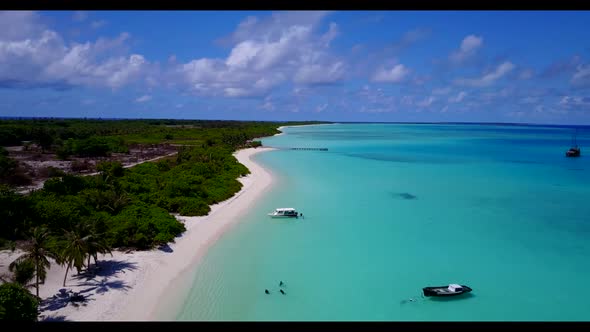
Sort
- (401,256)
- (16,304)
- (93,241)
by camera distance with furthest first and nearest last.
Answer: (401,256)
(93,241)
(16,304)

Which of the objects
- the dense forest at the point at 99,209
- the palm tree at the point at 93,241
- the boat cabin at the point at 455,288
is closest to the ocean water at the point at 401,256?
the boat cabin at the point at 455,288

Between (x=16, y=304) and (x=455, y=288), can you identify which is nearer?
(x=16, y=304)

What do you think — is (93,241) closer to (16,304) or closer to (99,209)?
(16,304)

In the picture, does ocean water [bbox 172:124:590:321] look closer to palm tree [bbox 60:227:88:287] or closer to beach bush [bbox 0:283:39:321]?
palm tree [bbox 60:227:88:287]

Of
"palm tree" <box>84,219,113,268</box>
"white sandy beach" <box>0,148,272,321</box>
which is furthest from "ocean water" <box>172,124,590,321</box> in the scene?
"palm tree" <box>84,219,113,268</box>

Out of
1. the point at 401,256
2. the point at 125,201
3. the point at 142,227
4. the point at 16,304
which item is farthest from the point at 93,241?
the point at 401,256

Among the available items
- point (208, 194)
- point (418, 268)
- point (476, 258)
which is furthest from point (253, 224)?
point (476, 258)

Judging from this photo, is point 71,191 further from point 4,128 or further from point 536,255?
point 4,128
